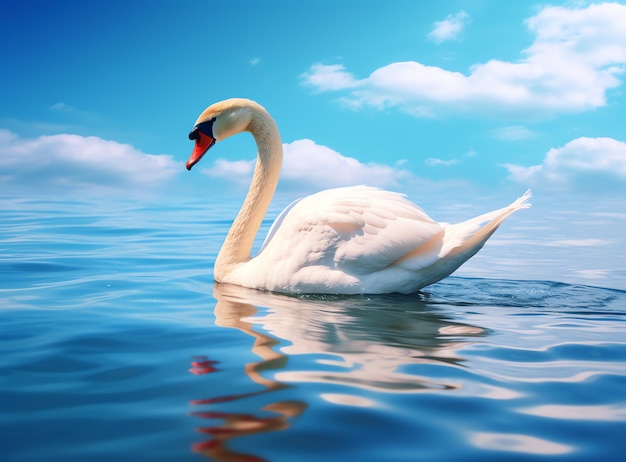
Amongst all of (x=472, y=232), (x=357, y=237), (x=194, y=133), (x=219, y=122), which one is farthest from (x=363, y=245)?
(x=194, y=133)

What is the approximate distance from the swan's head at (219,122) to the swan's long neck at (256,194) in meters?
0.12

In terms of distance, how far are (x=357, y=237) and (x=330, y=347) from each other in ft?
6.54

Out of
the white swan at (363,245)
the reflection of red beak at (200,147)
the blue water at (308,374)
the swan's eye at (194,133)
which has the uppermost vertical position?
the swan's eye at (194,133)

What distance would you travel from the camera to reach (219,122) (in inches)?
271

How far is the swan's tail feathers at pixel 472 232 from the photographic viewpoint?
18.9ft

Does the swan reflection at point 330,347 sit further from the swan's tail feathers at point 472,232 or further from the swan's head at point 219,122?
the swan's head at point 219,122

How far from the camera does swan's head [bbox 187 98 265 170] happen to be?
686cm

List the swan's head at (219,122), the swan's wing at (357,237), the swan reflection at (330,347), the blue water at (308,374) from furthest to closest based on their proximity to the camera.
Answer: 1. the swan's head at (219,122)
2. the swan's wing at (357,237)
3. the swan reflection at (330,347)
4. the blue water at (308,374)

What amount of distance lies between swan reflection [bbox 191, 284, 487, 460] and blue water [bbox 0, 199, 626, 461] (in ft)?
0.05

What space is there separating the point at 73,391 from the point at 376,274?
3.32m

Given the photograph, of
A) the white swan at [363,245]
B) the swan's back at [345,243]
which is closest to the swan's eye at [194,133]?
the white swan at [363,245]

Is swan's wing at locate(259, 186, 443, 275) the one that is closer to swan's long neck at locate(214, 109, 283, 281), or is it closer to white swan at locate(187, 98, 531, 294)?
white swan at locate(187, 98, 531, 294)

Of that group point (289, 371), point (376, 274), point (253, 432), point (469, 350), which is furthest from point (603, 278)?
point (253, 432)

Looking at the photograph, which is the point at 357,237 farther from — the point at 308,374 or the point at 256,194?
the point at 308,374
